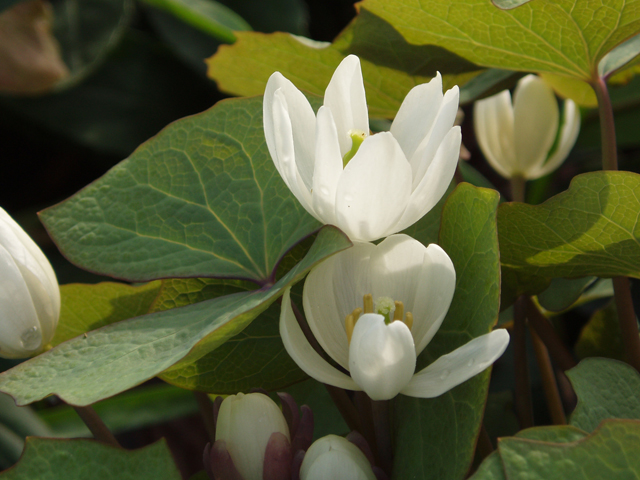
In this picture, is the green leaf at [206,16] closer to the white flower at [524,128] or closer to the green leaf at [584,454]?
the white flower at [524,128]

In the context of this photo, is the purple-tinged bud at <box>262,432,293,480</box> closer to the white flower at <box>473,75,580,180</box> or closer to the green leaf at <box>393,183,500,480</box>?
the green leaf at <box>393,183,500,480</box>

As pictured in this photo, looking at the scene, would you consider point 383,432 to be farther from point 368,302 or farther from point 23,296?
point 23,296

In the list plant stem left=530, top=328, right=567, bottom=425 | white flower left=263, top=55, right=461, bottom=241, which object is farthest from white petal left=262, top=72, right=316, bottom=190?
plant stem left=530, top=328, right=567, bottom=425

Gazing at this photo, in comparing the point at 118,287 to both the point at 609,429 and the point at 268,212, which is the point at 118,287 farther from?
the point at 609,429

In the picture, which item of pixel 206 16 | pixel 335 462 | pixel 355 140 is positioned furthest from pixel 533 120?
pixel 206 16

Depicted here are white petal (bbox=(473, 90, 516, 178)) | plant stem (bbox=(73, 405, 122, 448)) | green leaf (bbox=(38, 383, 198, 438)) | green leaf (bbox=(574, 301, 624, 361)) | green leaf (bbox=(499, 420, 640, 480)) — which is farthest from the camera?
green leaf (bbox=(38, 383, 198, 438))

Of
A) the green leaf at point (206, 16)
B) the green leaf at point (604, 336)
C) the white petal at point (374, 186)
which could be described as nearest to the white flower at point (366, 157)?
the white petal at point (374, 186)

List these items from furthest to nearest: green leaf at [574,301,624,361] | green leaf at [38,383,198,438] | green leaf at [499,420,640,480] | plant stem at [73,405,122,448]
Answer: green leaf at [38,383,198,438]
green leaf at [574,301,624,361]
plant stem at [73,405,122,448]
green leaf at [499,420,640,480]
